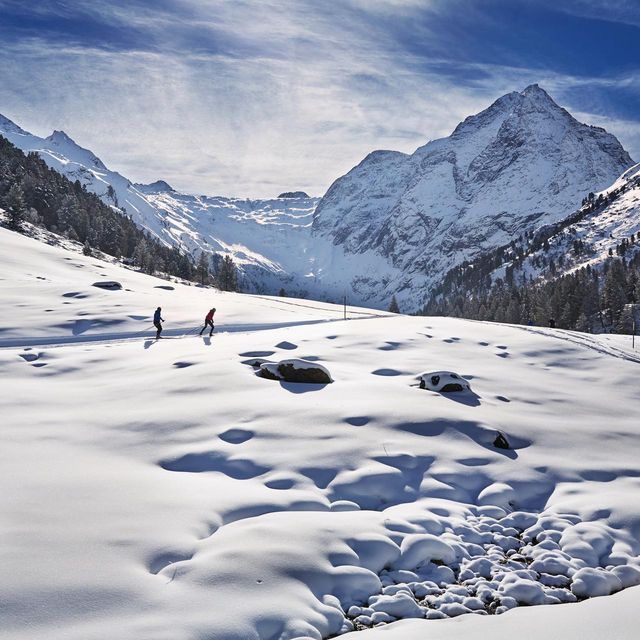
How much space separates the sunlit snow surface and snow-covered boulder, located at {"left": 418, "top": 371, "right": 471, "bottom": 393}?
0.48m

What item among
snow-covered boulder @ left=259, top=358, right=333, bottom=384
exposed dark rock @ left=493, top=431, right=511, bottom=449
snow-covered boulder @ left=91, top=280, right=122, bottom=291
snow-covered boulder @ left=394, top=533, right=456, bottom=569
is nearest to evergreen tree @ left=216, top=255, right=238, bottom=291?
snow-covered boulder @ left=91, top=280, right=122, bottom=291

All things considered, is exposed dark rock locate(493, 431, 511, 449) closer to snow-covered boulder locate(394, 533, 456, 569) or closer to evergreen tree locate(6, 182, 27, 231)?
snow-covered boulder locate(394, 533, 456, 569)

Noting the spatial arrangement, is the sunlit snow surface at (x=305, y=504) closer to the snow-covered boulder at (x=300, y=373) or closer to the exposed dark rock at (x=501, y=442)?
the exposed dark rock at (x=501, y=442)

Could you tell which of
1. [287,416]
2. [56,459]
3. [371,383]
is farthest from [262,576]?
[371,383]

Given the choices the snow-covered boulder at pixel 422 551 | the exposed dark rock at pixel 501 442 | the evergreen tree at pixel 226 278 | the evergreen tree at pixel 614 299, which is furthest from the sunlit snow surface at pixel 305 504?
the evergreen tree at pixel 614 299

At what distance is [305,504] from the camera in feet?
29.8

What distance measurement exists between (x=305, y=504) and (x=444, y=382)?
922 centimetres

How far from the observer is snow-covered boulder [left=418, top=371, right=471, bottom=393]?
1700cm

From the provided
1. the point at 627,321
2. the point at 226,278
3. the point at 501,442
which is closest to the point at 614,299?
the point at 627,321

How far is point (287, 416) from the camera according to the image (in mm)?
13250

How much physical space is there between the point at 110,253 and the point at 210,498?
11299cm

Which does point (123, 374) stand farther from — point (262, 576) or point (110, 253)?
point (110, 253)

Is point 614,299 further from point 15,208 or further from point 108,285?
point 15,208

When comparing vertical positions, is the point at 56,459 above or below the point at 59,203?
below
